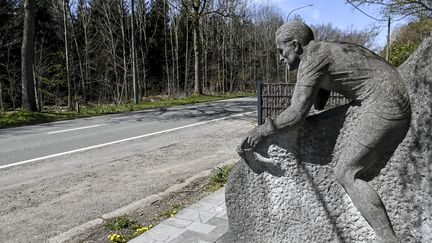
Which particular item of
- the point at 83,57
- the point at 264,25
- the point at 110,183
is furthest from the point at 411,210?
the point at 264,25

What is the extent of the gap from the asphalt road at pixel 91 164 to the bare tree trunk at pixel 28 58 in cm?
329

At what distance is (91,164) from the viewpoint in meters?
7.63

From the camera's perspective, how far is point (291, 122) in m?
2.53

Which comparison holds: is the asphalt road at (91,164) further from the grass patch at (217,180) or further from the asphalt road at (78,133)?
the grass patch at (217,180)

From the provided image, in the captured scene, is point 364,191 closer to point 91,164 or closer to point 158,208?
point 158,208

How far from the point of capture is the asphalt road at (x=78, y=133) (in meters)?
8.77

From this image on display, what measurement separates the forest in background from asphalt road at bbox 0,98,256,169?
651 cm

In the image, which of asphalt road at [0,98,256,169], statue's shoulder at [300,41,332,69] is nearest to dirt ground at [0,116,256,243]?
asphalt road at [0,98,256,169]

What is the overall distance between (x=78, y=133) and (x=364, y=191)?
1043 centimetres

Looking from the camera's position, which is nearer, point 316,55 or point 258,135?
point 316,55

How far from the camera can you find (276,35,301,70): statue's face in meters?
2.55

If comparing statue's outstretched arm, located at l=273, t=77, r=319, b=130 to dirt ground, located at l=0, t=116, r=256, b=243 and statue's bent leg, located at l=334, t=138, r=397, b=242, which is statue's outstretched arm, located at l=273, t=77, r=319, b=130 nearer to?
statue's bent leg, located at l=334, t=138, r=397, b=242

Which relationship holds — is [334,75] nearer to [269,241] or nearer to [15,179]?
[269,241]

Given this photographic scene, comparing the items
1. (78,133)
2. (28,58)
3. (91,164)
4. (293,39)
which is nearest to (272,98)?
(91,164)
